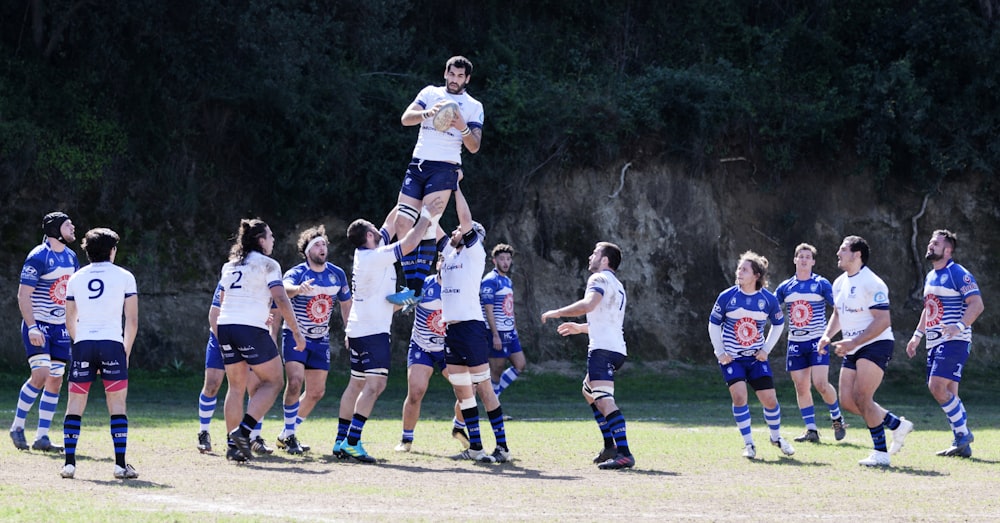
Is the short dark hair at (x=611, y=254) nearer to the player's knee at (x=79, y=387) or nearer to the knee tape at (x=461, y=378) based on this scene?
the knee tape at (x=461, y=378)

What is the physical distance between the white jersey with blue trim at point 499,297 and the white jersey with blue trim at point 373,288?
19.0ft

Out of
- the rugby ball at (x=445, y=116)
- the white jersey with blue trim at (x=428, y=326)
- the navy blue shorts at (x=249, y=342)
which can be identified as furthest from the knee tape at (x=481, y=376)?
the rugby ball at (x=445, y=116)

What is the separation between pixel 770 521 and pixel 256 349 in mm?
5070

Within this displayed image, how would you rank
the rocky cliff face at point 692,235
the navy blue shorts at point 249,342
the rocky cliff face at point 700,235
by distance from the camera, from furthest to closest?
the rocky cliff face at point 700,235, the rocky cliff face at point 692,235, the navy blue shorts at point 249,342

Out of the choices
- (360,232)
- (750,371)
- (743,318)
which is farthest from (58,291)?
Answer: (750,371)

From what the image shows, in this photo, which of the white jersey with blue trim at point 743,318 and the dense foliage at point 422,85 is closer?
the white jersey with blue trim at point 743,318

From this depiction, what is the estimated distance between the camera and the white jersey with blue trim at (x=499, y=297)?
676 inches

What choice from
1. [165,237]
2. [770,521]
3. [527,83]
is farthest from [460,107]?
[527,83]

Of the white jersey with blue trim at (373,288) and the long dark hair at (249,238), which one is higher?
the long dark hair at (249,238)

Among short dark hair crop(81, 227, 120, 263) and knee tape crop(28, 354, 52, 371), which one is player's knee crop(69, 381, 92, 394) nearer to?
short dark hair crop(81, 227, 120, 263)

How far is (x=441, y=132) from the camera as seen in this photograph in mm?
11672

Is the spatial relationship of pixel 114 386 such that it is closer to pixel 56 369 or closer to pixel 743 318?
pixel 56 369

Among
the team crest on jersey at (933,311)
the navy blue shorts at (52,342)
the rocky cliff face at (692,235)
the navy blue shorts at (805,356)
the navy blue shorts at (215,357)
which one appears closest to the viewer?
the navy blue shorts at (52,342)

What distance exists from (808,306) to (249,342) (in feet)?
22.7
